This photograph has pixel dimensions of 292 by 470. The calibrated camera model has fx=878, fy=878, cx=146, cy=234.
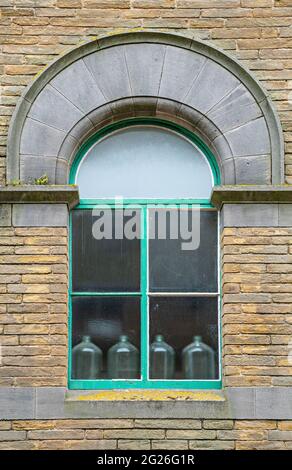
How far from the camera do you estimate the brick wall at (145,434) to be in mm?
7375

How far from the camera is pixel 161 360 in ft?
25.5

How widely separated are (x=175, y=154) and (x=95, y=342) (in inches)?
74.3

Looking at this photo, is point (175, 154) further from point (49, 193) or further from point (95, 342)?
point (95, 342)

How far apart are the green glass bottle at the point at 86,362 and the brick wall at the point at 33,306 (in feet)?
0.76

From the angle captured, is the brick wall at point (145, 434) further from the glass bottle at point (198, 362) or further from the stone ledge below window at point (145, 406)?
the glass bottle at point (198, 362)

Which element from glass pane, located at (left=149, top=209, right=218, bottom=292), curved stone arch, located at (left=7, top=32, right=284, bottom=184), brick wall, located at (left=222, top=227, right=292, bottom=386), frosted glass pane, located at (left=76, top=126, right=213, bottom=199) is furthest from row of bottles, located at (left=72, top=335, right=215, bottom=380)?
curved stone arch, located at (left=7, top=32, right=284, bottom=184)

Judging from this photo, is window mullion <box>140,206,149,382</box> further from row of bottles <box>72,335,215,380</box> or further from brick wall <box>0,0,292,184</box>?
brick wall <box>0,0,292,184</box>

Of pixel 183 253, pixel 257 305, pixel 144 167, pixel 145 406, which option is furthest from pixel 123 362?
pixel 144 167

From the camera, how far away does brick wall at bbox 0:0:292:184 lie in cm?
798

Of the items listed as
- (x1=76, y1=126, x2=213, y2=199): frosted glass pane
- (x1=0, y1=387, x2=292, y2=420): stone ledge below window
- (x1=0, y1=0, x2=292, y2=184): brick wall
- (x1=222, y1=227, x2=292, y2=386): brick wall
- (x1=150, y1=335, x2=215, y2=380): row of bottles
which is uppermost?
(x1=0, y1=0, x2=292, y2=184): brick wall

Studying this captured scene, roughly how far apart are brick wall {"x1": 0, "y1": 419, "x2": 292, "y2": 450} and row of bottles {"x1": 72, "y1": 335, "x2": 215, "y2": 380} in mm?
461

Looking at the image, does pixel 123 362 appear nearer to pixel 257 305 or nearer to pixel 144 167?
pixel 257 305

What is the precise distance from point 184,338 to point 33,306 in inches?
53.8

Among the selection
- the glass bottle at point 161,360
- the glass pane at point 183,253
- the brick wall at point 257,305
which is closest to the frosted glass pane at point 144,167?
the glass pane at point 183,253
